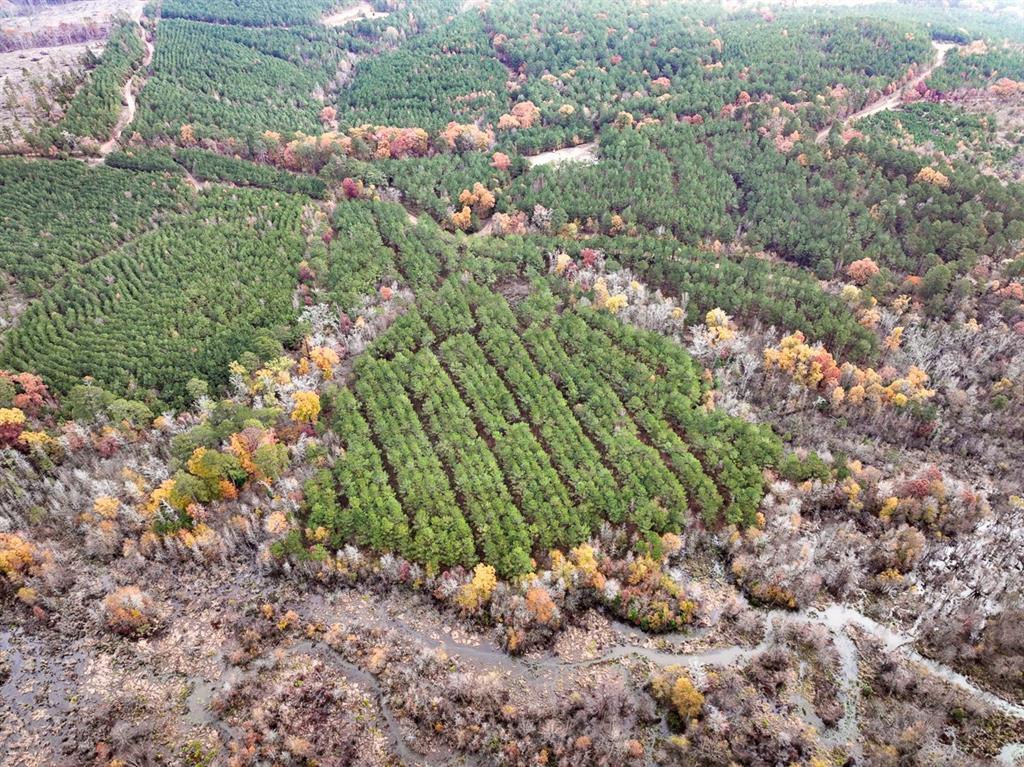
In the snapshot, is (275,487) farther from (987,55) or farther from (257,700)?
(987,55)

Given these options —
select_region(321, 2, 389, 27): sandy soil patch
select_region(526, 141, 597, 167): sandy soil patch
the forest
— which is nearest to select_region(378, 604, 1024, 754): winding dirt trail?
the forest

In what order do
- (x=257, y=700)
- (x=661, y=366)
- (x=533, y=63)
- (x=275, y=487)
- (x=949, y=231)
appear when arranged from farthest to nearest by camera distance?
(x=533, y=63), (x=949, y=231), (x=661, y=366), (x=275, y=487), (x=257, y=700)

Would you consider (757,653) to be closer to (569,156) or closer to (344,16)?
(569,156)

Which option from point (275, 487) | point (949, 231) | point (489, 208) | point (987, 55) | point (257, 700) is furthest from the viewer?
point (987, 55)

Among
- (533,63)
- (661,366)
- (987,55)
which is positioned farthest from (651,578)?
(987,55)

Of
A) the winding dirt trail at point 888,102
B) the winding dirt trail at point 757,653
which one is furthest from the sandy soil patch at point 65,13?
the winding dirt trail at point 757,653

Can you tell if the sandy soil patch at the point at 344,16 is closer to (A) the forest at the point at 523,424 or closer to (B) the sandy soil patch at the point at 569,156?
(A) the forest at the point at 523,424

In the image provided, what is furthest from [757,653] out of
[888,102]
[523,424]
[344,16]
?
[344,16]
